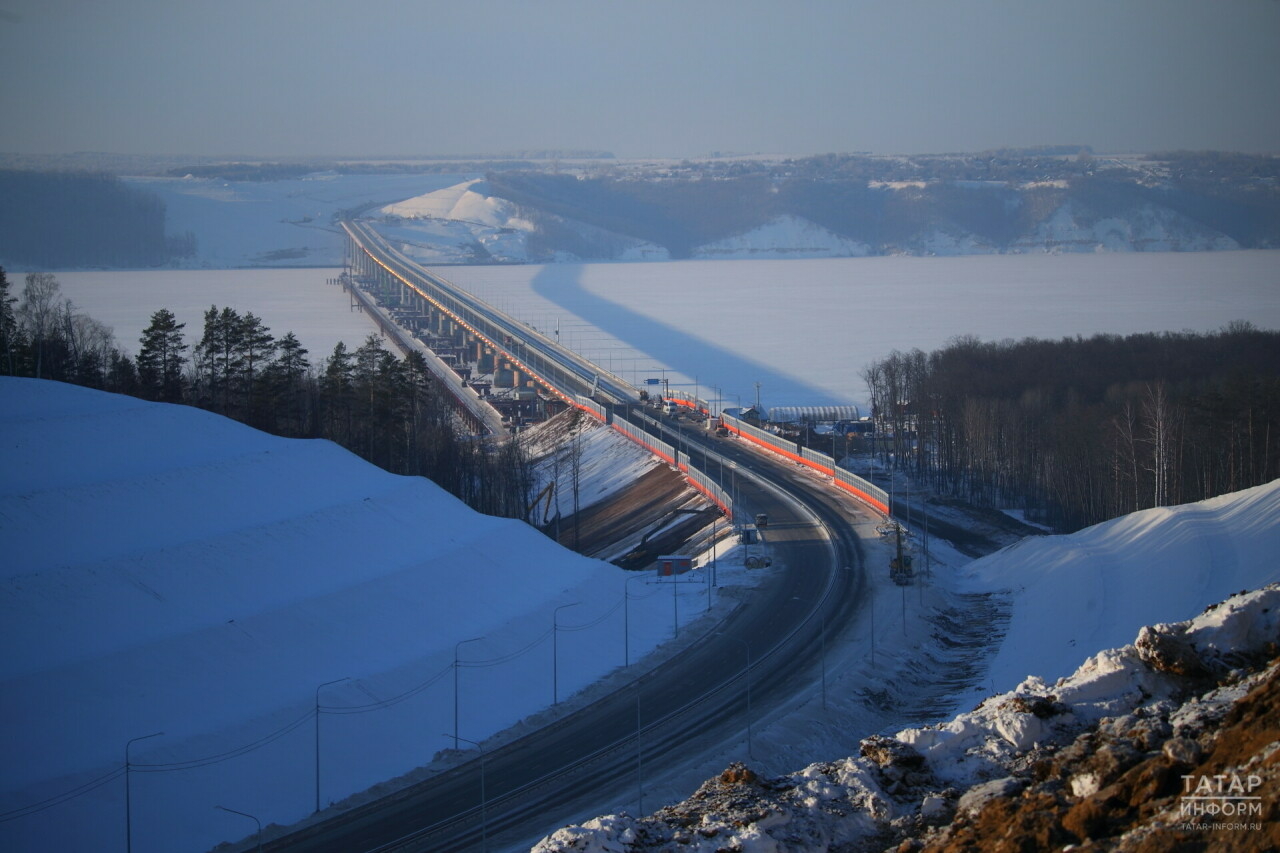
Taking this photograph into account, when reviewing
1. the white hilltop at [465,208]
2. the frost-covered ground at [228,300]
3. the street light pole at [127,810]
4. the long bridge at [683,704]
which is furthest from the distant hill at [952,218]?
the street light pole at [127,810]

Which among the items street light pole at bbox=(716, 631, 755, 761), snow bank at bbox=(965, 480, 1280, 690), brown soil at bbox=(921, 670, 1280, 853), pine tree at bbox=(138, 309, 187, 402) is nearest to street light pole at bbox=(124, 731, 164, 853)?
street light pole at bbox=(716, 631, 755, 761)

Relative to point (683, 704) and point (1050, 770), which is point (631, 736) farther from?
point (1050, 770)

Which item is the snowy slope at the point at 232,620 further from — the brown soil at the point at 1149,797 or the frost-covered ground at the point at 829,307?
the frost-covered ground at the point at 829,307

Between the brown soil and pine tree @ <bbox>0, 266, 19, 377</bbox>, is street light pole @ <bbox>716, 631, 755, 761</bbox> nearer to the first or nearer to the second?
the brown soil

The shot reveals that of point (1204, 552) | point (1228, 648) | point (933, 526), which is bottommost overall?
point (933, 526)

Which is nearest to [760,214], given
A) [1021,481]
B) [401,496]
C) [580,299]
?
[580,299]

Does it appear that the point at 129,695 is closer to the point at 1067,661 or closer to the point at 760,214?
the point at 1067,661

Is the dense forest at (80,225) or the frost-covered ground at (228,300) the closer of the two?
the frost-covered ground at (228,300)
